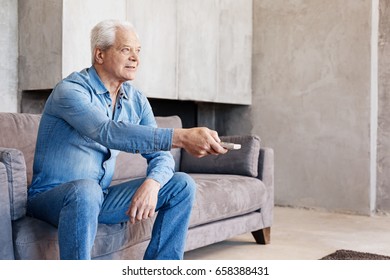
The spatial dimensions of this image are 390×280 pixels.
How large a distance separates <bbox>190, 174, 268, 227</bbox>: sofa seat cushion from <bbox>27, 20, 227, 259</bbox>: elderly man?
570mm

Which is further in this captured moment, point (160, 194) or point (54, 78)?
point (54, 78)

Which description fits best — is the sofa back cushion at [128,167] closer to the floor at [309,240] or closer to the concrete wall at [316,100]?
the floor at [309,240]

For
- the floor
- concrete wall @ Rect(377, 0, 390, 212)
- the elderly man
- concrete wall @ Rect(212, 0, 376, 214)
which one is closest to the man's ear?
the elderly man

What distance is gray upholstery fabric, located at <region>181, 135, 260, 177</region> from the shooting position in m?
3.13

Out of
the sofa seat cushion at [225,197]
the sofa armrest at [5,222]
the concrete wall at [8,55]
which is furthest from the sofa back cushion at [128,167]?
the sofa armrest at [5,222]

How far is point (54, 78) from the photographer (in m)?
3.17

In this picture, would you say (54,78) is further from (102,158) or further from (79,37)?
(102,158)

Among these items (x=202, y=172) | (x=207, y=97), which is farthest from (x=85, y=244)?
(x=207, y=97)

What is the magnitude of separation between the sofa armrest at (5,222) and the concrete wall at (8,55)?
1.74 meters

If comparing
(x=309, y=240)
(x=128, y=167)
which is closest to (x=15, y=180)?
(x=128, y=167)

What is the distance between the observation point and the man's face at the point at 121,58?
6.37 feet

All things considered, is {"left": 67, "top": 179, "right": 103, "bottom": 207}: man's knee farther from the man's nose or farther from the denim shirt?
the man's nose

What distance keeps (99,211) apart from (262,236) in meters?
1.61
